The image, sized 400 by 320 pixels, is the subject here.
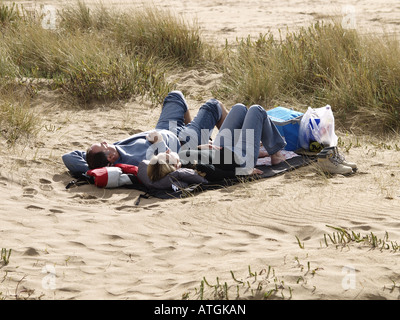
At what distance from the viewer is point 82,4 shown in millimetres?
10430

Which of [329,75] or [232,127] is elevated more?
[329,75]

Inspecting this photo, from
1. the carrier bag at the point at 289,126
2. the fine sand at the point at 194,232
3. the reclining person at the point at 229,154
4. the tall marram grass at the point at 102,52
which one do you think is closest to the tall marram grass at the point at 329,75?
the fine sand at the point at 194,232

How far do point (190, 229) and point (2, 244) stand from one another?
1316 millimetres

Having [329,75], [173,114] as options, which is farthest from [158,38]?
[173,114]

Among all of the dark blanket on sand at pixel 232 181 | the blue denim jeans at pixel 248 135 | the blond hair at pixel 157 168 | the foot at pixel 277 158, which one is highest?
the blue denim jeans at pixel 248 135

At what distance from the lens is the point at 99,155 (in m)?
5.66

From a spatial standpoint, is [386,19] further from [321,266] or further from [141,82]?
[321,266]

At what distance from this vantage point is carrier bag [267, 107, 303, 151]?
6.19 meters

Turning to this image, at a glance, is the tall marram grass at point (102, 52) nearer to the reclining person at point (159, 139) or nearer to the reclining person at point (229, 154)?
the reclining person at point (159, 139)

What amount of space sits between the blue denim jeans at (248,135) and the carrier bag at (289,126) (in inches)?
12.7

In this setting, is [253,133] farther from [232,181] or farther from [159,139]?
[159,139]

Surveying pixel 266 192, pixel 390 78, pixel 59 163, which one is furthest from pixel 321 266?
pixel 390 78

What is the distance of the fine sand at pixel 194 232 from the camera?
358 centimetres

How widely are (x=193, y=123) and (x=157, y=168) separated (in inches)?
35.4
